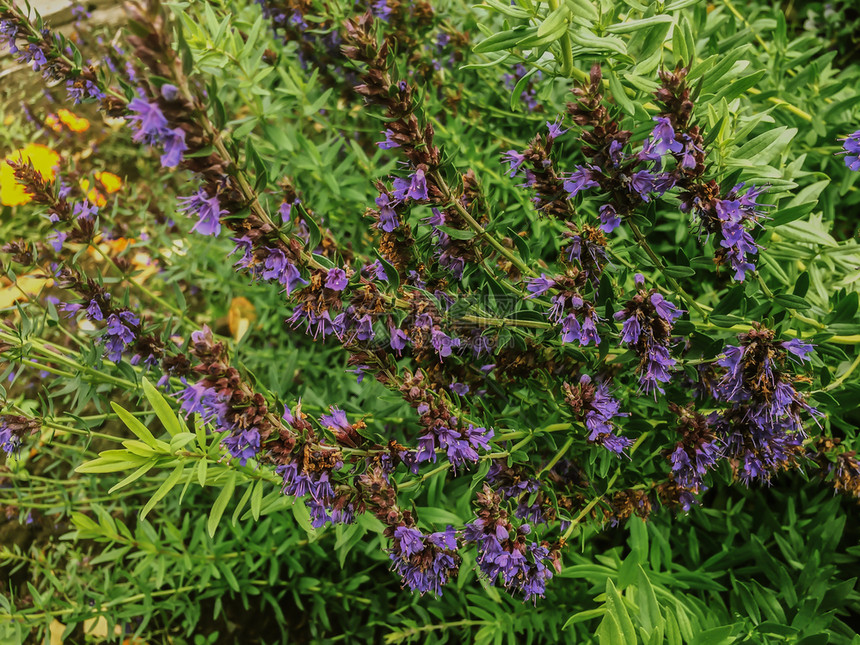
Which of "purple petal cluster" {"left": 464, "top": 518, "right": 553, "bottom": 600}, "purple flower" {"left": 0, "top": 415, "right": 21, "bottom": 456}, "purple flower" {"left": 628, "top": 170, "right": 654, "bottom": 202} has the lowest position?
"purple petal cluster" {"left": 464, "top": 518, "right": 553, "bottom": 600}

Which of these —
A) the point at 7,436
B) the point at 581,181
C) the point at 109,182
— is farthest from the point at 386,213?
the point at 109,182

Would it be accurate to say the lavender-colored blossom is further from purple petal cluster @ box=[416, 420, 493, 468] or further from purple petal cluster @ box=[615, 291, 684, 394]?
purple petal cluster @ box=[416, 420, 493, 468]

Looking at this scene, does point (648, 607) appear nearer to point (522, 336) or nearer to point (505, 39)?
point (522, 336)

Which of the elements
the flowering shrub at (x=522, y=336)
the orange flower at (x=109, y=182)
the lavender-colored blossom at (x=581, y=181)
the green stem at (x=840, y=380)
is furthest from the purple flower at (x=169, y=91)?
the orange flower at (x=109, y=182)

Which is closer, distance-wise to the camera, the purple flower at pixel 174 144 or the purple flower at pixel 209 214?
the purple flower at pixel 174 144

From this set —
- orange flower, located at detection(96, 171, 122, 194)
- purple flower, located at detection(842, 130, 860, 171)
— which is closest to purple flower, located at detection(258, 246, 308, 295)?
purple flower, located at detection(842, 130, 860, 171)

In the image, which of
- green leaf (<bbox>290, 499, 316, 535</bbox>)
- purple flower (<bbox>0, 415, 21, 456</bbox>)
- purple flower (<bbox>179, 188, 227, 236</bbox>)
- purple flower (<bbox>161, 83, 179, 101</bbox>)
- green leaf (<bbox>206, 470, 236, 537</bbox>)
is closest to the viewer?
purple flower (<bbox>161, 83, 179, 101</bbox>)

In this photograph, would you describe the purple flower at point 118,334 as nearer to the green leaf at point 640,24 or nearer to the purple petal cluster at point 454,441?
the purple petal cluster at point 454,441
